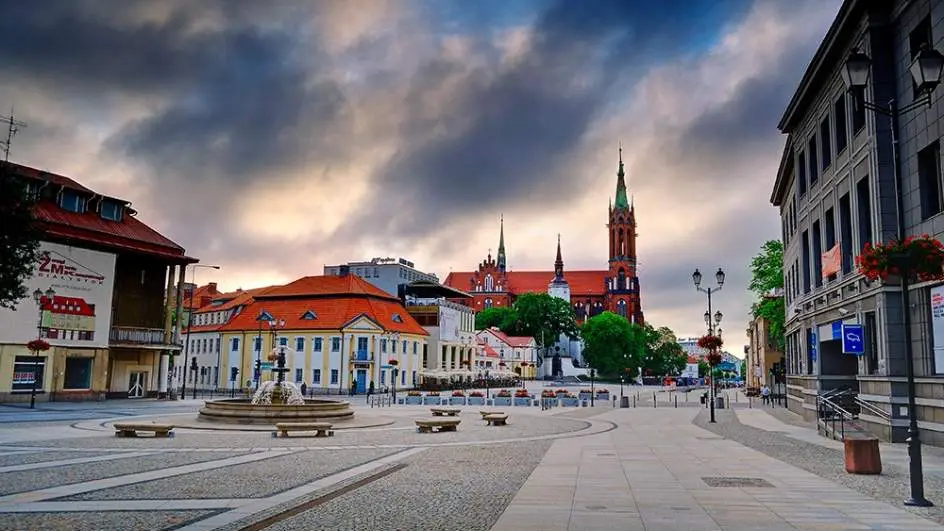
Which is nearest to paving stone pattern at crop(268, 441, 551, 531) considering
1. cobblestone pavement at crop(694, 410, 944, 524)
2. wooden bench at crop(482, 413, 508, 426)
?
cobblestone pavement at crop(694, 410, 944, 524)

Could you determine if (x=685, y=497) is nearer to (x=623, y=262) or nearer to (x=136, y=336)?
(x=136, y=336)

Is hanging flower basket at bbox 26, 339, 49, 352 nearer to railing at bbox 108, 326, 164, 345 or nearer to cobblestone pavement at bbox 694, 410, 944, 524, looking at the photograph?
railing at bbox 108, 326, 164, 345

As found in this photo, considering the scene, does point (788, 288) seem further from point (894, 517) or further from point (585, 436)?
point (894, 517)

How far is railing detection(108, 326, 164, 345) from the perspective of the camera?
51.1 m

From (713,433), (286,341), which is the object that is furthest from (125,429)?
(286,341)

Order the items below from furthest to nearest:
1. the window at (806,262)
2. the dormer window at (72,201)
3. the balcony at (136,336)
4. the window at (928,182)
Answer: the balcony at (136,336), the dormer window at (72,201), the window at (806,262), the window at (928,182)

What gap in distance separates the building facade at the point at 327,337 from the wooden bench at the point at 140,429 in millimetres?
47822

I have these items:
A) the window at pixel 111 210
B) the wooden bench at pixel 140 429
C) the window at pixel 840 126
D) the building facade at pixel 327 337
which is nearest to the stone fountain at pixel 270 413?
the wooden bench at pixel 140 429

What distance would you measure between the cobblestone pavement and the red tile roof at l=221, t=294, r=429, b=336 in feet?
171

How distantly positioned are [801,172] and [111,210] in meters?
46.3

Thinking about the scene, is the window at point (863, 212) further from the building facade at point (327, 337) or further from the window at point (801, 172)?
the building facade at point (327, 337)

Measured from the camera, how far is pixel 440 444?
900 inches

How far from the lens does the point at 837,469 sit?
54.2 ft

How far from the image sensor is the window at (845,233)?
2872 cm
